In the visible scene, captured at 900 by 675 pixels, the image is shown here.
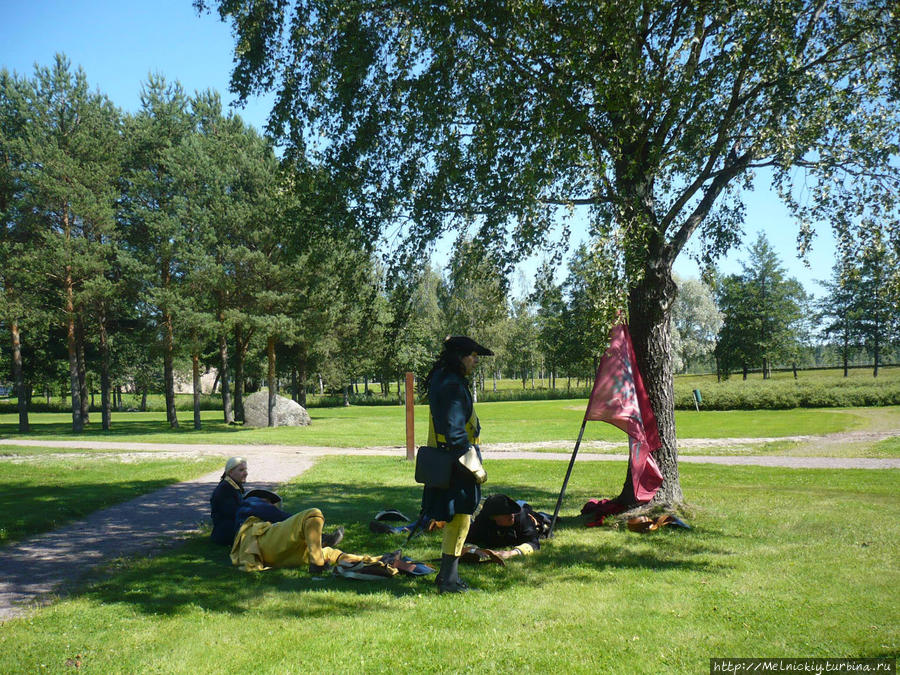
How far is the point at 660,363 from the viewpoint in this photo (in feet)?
26.7

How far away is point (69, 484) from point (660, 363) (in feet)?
35.8

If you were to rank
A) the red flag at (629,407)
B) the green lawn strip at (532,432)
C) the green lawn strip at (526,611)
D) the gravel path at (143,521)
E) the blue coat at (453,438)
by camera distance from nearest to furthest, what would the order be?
the green lawn strip at (526,611) < the blue coat at (453,438) < the gravel path at (143,521) < the red flag at (629,407) < the green lawn strip at (532,432)

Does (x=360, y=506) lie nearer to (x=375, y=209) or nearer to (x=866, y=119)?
(x=375, y=209)

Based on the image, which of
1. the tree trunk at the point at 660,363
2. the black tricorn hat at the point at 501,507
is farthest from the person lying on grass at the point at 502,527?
the tree trunk at the point at 660,363

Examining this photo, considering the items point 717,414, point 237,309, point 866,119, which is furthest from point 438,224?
point 717,414

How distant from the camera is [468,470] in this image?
5.14 metres

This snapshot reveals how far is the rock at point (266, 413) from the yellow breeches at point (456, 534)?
25.1m

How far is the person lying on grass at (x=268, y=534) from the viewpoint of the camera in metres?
5.84

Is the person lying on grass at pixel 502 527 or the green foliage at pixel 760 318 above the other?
the green foliage at pixel 760 318

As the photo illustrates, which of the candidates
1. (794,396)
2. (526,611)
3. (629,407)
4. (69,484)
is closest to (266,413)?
(69,484)

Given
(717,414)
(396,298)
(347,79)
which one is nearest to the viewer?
(347,79)

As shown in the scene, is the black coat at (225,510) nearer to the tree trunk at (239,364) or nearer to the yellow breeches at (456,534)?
the yellow breeches at (456,534)

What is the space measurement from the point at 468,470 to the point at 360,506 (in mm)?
4641

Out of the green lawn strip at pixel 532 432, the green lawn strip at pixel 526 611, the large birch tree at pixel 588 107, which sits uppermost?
the large birch tree at pixel 588 107
